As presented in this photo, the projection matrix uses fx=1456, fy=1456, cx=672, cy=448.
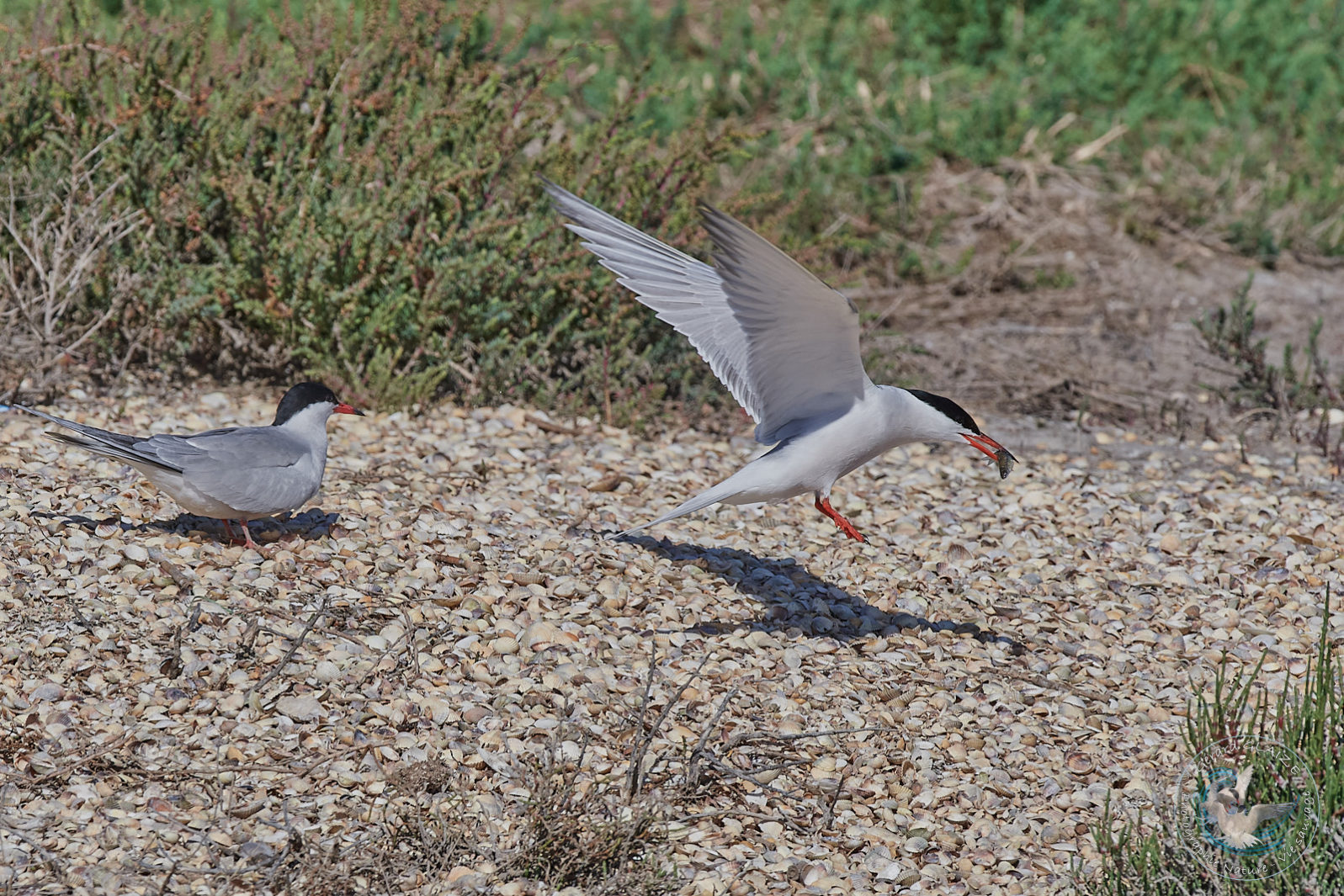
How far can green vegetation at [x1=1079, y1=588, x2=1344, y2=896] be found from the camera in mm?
2881

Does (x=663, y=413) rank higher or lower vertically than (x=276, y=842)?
lower

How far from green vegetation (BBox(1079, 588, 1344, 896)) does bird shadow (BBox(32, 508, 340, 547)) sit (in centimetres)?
240

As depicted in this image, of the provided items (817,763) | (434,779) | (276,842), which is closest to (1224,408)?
(817,763)

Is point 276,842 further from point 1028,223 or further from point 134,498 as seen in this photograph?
point 1028,223

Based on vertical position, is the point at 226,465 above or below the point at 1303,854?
below

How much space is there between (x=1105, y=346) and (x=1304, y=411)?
36.0 inches

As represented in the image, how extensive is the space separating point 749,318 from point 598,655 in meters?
1.00

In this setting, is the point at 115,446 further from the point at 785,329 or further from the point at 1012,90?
the point at 1012,90

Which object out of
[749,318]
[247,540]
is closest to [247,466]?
[247,540]

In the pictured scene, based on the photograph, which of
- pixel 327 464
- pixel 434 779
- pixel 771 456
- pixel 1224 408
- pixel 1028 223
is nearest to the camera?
pixel 434 779

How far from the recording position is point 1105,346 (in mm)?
6688

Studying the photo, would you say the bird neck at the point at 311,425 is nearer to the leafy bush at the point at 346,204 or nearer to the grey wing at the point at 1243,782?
the leafy bush at the point at 346,204

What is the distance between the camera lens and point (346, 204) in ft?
17.2

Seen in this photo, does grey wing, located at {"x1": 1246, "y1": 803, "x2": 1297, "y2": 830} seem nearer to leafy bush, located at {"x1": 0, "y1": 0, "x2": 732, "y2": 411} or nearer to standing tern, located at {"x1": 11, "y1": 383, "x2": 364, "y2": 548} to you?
standing tern, located at {"x1": 11, "y1": 383, "x2": 364, "y2": 548}
